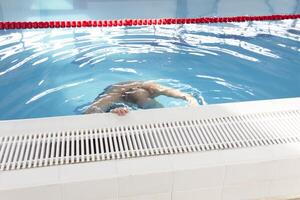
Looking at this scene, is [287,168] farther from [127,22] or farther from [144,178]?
[127,22]

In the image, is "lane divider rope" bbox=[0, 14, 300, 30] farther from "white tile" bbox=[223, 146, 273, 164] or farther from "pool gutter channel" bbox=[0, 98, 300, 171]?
"white tile" bbox=[223, 146, 273, 164]

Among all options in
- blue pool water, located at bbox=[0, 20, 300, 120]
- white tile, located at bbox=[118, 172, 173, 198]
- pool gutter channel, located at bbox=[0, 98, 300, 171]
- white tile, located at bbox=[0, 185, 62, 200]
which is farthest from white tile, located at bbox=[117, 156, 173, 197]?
blue pool water, located at bbox=[0, 20, 300, 120]

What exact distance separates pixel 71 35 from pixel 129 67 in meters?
1.46

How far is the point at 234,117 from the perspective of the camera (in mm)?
2289

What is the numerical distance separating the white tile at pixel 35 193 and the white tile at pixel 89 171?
6 cm

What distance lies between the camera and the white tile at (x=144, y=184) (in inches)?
68.1

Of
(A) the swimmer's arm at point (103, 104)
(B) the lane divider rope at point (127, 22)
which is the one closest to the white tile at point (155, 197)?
(A) the swimmer's arm at point (103, 104)

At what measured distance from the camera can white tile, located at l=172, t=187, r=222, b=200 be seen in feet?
5.97

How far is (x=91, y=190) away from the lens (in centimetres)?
171

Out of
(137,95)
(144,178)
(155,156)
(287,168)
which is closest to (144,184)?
(144,178)

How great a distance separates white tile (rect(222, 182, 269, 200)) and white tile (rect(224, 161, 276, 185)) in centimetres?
3

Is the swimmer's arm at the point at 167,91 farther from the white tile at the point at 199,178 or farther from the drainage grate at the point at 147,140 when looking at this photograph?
the white tile at the point at 199,178

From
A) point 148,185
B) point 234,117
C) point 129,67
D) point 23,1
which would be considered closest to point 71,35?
point 129,67

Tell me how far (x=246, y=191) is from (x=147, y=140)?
61 centimetres
